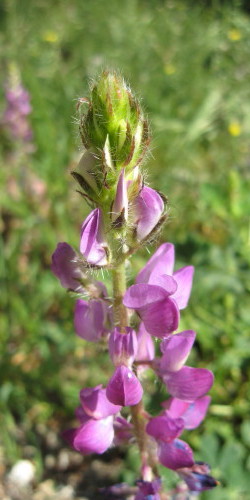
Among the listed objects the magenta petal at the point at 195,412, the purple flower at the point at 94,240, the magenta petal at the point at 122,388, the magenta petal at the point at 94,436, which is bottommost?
the magenta petal at the point at 195,412

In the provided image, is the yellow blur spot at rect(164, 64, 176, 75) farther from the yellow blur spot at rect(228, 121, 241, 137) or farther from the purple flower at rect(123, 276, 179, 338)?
the purple flower at rect(123, 276, 179, 338)

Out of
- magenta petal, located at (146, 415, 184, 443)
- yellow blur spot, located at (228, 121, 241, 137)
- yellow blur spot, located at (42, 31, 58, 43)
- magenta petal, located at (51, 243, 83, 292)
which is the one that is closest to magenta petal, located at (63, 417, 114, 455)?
magenta petal, located at (146, 415, 184, 443)

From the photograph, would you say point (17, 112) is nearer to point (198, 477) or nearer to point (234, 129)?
point (234, 129)

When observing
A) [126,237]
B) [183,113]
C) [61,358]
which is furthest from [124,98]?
[183,113]

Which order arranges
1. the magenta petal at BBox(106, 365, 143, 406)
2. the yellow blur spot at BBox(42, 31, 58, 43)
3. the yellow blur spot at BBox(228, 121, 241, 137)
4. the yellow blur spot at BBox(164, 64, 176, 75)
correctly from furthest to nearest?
the yellow blur spot at BBox(42, 31, 58, 43), the yellow blur spot at BBox(164, 64, 176, 75), the yellow blur spot at BBox(228, 121, 241, 137), the magenta petal at BBox(106, 365, 143, 406)

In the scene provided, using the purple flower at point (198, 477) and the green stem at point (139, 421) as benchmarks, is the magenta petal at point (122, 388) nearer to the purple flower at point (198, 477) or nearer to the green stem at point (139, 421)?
the green stem at point (139, 421)

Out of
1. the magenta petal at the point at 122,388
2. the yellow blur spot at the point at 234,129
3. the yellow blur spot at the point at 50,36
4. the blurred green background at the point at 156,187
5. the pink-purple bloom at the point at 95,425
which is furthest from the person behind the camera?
the yellow blur spot at the point at 50,36

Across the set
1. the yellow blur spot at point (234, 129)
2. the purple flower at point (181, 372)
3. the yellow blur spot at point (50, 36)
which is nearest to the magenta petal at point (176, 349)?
the purple flower at point (181, 372)
